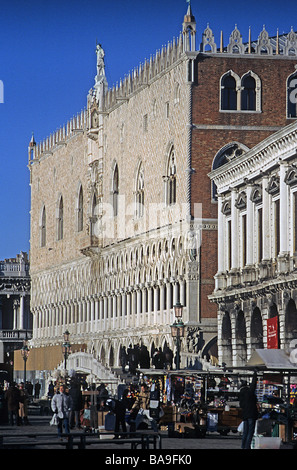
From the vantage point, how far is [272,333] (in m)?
47.5

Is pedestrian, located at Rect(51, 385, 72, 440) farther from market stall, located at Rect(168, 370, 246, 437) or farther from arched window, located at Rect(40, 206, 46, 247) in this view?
arched window, located at Rect(40, 206, 46, 247)

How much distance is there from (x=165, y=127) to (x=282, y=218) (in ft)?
58.2

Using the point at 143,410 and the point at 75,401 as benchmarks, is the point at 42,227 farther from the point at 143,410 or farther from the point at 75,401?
the point at 143,410

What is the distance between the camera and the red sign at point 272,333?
47.1 meters

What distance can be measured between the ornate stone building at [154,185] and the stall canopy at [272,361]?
77.5 feet

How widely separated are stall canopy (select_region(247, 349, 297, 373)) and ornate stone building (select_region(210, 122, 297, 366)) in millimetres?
12941

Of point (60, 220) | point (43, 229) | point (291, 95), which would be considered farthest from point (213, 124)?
point (43, 229)

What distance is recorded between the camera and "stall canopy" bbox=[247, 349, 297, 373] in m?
31.0

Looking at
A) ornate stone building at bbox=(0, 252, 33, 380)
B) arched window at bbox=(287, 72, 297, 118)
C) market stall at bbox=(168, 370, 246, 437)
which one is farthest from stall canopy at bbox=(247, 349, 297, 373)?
ornate stone building at bbox=(0, 252, 33, 380)

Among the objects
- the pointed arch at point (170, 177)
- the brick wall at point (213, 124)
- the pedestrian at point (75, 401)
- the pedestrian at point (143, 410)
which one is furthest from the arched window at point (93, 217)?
the pedestrian at point (75, 401)

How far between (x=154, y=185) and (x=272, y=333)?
63.9 feet

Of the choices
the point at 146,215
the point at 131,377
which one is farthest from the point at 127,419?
the point at 146,215

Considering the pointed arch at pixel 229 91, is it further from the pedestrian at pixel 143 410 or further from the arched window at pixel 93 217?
the pedestrian at pixel 143 410

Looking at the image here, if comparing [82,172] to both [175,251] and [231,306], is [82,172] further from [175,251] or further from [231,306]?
[231,306]
